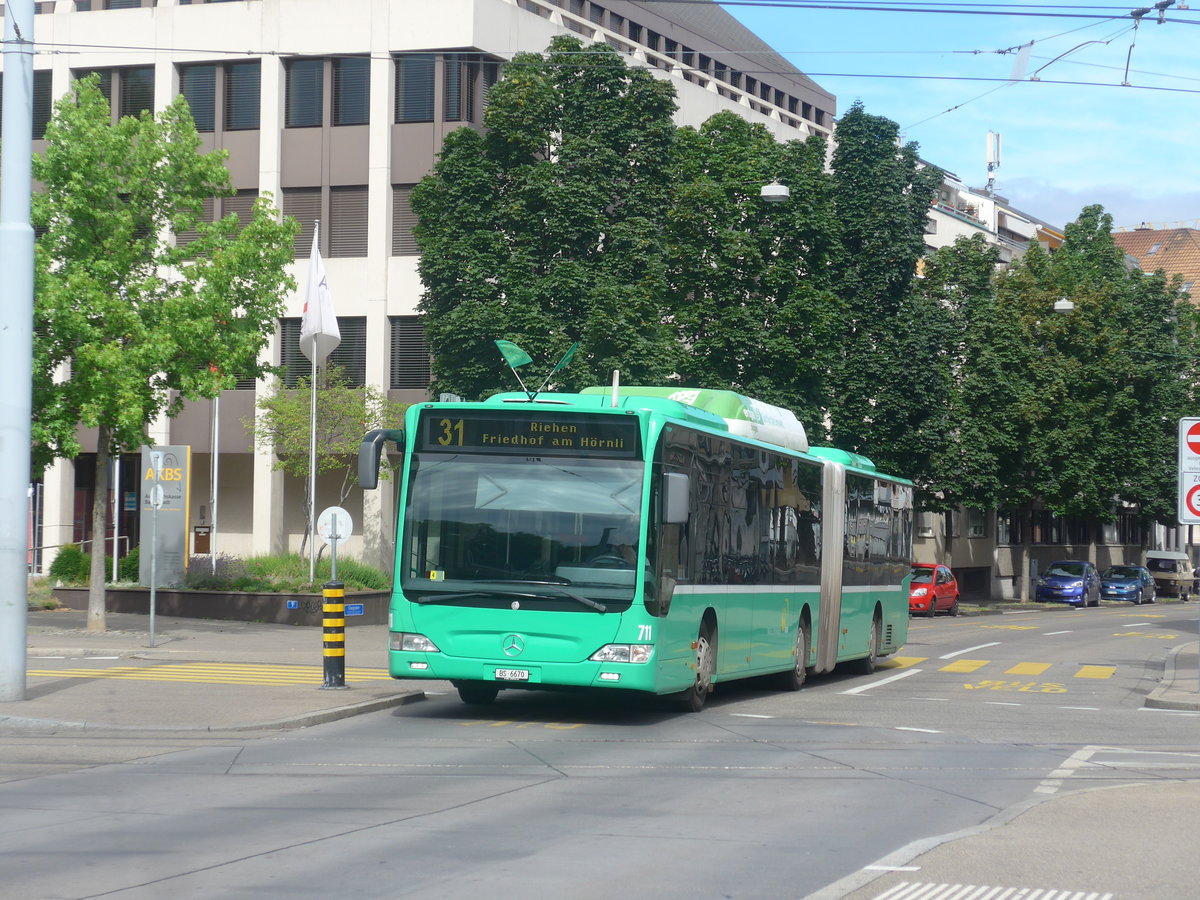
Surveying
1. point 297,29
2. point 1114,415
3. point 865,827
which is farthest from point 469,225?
point 1114,415

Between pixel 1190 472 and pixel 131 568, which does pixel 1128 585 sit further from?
pixel 1190 472

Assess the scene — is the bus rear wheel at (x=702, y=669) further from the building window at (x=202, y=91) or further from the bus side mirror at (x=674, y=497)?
the building window at (x=202, y=91)

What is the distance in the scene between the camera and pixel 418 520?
15.2 metres

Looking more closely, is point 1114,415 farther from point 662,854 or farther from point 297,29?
point 662,854

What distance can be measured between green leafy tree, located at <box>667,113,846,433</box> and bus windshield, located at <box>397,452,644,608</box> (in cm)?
2182

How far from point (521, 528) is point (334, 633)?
336 cm

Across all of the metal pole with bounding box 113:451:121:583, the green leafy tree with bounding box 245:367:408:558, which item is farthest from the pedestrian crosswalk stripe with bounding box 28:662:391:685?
the green leafy tree with bounding box 245:367:408:558

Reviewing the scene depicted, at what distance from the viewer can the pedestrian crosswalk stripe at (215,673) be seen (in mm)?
18828

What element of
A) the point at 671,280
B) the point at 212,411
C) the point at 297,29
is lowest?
the point at 212,411

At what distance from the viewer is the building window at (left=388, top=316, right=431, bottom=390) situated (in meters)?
42.2

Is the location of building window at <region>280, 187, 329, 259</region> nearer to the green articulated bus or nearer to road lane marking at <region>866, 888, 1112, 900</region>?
the green articulated bus

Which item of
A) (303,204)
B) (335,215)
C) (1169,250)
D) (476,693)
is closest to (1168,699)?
(476,693)

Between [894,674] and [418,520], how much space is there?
11491mm

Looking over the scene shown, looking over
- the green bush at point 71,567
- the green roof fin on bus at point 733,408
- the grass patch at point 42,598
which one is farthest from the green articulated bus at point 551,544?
the green bush at point 71,567
